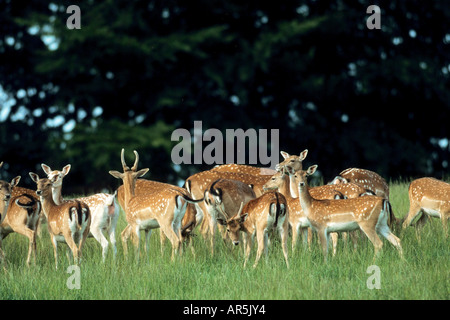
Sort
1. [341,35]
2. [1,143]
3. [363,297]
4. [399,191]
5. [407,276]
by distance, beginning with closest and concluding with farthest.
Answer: [363,297]
[407,276]
[399,191]
[1,143]
[341,35]

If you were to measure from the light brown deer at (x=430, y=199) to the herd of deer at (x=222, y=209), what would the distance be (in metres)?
0.01

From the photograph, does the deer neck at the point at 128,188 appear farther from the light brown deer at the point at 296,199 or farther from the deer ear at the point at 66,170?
the light brown deer at the point at 296,199

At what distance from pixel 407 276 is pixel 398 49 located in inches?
427

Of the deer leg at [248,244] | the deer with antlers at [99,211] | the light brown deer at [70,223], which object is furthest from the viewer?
the deer with antlers at [99,211]

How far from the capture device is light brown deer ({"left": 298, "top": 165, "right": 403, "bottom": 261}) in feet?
24.2

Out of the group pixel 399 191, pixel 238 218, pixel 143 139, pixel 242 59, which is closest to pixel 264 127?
pixel 242 59

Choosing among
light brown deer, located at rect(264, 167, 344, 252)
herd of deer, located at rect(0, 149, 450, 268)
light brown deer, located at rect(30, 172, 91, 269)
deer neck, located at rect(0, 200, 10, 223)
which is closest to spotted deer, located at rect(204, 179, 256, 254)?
herd of deer, located at rect(0, 149, 450, 268)

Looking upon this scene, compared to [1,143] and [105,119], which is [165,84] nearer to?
[105,119]

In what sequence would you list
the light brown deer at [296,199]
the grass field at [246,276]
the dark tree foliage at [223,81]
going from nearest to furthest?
the grass field at [246,276], the light brown deer at [296,199], the dark tree foliage at [223,81]

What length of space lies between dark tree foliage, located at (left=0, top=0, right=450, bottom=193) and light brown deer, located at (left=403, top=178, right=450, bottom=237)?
6.49 m

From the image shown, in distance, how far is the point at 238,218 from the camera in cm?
758

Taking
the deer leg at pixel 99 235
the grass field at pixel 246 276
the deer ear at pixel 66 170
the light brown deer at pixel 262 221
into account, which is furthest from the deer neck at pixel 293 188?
the deer ear at pixel 66 170

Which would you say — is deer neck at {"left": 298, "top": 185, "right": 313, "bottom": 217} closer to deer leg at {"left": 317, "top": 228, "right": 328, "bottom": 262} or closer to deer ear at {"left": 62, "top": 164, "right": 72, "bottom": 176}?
deer leg at {"left": 317, "top": 228, "right": 328, "bottom": 262}

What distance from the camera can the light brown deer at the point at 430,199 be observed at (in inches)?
328
